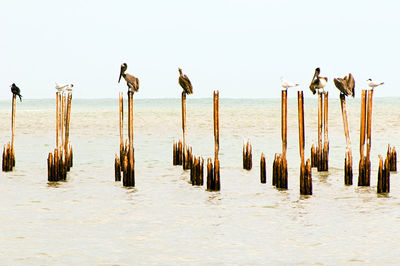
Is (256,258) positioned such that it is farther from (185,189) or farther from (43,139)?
(43,139)

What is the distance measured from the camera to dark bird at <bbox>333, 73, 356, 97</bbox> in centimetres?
1961

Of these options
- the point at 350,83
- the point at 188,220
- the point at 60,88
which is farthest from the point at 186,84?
the point at 188,220

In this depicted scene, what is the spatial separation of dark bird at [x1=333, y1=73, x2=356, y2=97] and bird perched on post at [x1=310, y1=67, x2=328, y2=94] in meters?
0.32

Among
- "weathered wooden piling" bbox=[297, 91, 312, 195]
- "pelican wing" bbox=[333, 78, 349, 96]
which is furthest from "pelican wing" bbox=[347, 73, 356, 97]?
"weathered wooden piling" bbox=[297, 91, 312, 195]

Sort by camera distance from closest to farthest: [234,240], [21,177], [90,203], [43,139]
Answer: [234,240], [90,203], [21,177], [43,139]

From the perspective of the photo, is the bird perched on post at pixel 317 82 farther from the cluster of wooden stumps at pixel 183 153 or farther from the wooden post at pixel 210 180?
the cluster of wooden stumps at pixel 183 153

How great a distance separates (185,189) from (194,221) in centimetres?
474

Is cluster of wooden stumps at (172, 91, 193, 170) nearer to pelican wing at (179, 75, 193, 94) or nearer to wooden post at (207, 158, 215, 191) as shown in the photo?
pelican wing at (179, 75, 193, 94)

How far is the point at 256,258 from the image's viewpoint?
448 inches

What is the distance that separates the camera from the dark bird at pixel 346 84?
19609mm

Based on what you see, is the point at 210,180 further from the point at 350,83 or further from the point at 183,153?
the point at 183,153

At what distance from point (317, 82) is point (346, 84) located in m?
0.83

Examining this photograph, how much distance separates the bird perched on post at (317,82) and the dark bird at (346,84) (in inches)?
12.7

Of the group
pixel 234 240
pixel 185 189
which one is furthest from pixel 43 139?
pixel 234 240
